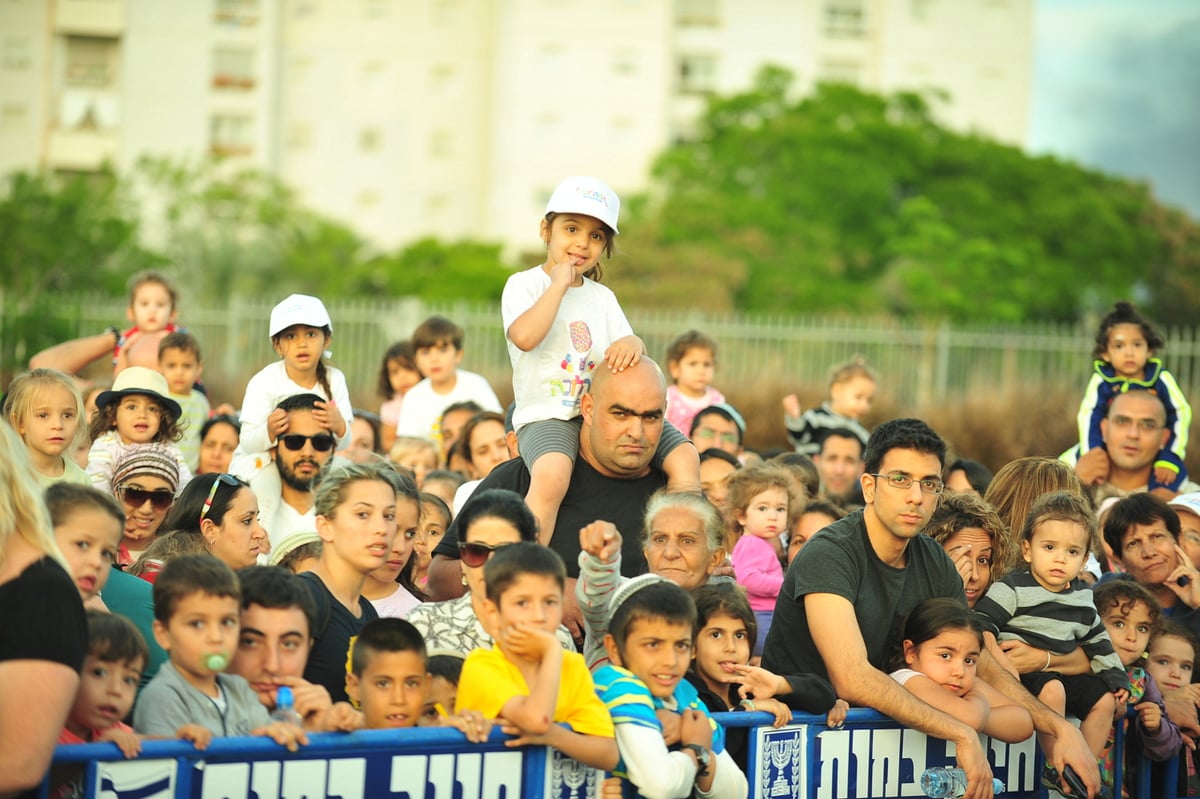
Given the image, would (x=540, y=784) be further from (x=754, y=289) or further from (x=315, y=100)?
(x=315, y=100)

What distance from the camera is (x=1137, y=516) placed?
7.91 metres

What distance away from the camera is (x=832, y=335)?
22.9m

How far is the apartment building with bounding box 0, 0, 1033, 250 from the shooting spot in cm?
6400

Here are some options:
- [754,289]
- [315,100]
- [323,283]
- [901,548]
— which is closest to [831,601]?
[901,548]

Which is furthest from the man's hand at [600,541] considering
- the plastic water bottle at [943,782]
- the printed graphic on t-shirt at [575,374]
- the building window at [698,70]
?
the building window at [698,70]

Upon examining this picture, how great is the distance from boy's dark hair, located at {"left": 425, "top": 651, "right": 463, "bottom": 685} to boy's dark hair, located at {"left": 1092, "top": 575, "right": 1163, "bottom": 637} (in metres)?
3.10

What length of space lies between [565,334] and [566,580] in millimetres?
1204

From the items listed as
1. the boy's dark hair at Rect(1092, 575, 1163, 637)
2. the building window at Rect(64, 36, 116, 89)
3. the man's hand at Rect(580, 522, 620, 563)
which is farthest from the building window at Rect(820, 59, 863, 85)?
the man's hand at Rect(580, 522, 620, 563)

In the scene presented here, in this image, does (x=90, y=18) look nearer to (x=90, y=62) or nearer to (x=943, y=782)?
(x=90, y=62)

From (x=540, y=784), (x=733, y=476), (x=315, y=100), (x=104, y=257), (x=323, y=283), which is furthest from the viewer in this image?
(x=315, y=100)

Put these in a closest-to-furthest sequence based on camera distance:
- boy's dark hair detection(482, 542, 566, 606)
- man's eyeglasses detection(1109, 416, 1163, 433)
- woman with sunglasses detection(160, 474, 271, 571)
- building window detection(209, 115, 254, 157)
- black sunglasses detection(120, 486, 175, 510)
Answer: boy's dark hair detection(482, 542, 566, 606) < woman with sunglasses detection(160, 474, 271, 571) < black sunglasses detection(120, 486, 175, 510) < man's eyeglasses detection(1109, 416, 1163, 433) < building window detection(209, 115, 254, 157)

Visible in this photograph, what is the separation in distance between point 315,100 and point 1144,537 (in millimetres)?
62385

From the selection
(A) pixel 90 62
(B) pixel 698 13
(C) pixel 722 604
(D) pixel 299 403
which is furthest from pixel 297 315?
(B) pixel 698 13

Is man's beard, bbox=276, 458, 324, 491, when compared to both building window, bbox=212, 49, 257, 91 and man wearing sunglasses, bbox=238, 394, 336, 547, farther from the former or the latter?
building window, bbox=212, 49, 257, 91
